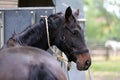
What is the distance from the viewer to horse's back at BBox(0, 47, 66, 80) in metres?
4.47

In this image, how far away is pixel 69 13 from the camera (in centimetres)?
612

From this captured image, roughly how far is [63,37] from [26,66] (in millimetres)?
1676

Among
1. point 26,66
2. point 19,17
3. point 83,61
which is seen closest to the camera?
point 26,66

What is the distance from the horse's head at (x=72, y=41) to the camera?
19.6 ft

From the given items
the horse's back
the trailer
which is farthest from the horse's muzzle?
the trailer

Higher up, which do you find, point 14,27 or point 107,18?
point 14,27

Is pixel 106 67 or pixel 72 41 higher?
pixel 72 41

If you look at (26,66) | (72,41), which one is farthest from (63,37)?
(26,66)

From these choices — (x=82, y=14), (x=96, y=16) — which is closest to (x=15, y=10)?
(x=82, y=14)

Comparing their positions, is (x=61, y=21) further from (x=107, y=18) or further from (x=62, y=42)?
(x=107, y=18)

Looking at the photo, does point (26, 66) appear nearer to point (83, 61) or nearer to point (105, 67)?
point (83, 61)

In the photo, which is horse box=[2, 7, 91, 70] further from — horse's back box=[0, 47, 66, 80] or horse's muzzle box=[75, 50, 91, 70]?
horse's back box=[0, 47, 66, 80]

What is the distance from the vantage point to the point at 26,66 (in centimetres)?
452

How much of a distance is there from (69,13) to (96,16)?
54.5 m
